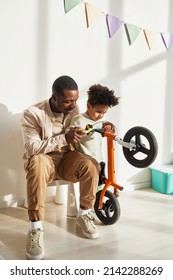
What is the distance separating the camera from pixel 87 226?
6.04 ft

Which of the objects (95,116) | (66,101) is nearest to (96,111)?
(95,116)

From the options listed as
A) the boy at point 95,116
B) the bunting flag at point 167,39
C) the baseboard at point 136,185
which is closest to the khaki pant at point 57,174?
the boy at point 95,116

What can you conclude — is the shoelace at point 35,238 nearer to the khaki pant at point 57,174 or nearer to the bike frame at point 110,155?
the khaki pant at point 57,174

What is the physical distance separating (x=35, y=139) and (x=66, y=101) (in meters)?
0.24

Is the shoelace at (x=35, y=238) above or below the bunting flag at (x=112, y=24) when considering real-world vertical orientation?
below

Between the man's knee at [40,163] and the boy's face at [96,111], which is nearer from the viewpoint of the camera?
the man's knee at [40,163]

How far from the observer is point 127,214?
2172mm

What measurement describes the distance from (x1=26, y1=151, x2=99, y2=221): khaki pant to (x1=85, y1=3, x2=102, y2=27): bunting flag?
2.85 ft

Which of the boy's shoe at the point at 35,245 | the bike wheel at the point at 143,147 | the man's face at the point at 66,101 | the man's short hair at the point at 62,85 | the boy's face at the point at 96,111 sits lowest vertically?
the boy's shoe at the point at 35,245

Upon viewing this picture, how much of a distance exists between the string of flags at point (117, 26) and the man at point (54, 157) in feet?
1.97

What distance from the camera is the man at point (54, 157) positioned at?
168 cm

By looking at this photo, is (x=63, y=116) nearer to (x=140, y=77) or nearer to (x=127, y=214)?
(x=127, y=214)

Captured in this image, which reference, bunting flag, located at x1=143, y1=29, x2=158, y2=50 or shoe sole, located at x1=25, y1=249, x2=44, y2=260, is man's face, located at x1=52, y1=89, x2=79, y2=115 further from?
bunting flag, located at x1=143, y1=29, x2=158, y2=50
